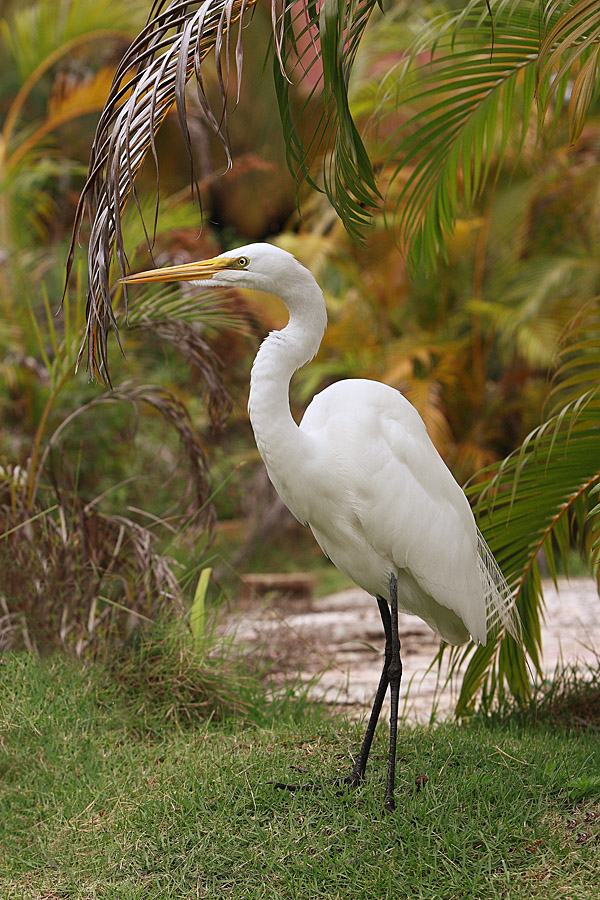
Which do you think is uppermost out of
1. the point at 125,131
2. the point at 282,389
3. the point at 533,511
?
the point at 125,131

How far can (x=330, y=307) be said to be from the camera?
9695 millimetres

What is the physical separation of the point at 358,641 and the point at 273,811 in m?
1.84

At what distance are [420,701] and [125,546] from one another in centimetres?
188

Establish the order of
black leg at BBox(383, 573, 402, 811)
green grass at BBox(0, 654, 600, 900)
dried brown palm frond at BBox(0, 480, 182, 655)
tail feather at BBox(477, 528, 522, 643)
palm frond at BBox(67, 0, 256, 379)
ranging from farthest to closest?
dried brown palm frond at BBox(0, 480, 182, 655)
tail feather at BBox(477, 528, 522, 643)
black leg at BBox(383, 573, 402, 811)
green grass at BBox(0, 654, 600, 900)
palm frond at BBox(67, 0, 256, 379)

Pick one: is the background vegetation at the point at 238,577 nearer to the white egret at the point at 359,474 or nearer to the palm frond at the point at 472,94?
the palm frond at the point at 472,94

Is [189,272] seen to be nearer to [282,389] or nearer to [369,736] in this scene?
[282,389]

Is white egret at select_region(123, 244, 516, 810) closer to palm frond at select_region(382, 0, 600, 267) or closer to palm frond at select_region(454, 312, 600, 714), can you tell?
palm frond at select_region(454, 312, 600, 714)

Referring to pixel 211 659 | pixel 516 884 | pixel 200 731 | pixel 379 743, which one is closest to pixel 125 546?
pixel 211 659

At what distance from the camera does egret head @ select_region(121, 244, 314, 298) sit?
2.94 metres

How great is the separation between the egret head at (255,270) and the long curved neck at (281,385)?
0.16ft

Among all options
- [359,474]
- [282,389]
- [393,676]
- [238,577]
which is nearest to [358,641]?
[238,577]

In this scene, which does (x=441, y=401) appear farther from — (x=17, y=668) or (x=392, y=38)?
(x=17, y=668)

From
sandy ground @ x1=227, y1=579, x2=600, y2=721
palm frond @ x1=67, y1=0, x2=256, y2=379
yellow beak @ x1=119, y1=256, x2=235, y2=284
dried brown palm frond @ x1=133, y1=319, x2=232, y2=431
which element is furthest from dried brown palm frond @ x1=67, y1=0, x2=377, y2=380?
sandy ground @ x1=227, y1=579, x2=600, y2=721

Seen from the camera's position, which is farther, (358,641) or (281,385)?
(358,641)
